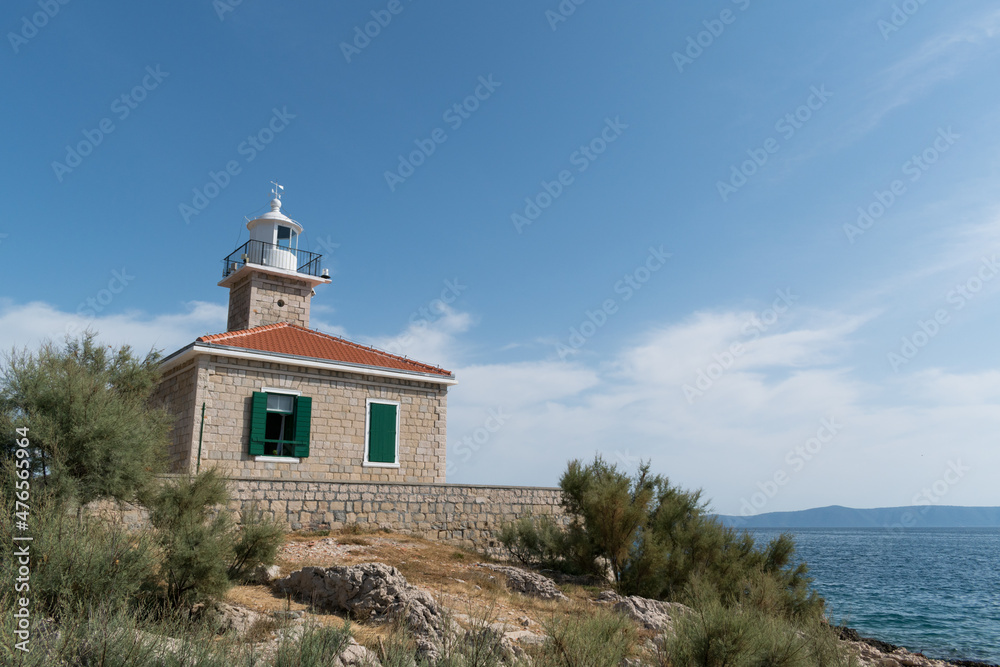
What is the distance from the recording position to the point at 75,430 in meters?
7.08

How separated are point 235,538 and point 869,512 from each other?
18853cm

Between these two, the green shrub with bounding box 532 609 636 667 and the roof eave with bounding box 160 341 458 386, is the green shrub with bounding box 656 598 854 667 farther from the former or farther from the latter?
the roof eave with bounding box 160 341 458 386

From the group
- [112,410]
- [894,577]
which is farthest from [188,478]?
[894,577]

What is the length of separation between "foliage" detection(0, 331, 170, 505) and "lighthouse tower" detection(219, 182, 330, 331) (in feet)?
31.7

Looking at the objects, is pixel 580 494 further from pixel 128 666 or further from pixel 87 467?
pixel 128 666

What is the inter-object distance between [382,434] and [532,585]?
682 cm

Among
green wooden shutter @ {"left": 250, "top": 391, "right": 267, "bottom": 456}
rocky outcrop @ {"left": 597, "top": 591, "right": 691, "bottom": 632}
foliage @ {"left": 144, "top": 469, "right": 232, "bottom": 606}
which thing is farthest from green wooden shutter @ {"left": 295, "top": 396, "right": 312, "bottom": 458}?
rocky outcrop @ {"left": 597, "top": 591, "right": 691, "bottom": 632}

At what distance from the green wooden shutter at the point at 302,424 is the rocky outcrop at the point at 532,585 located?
248 inches

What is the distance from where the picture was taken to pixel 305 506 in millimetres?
12172

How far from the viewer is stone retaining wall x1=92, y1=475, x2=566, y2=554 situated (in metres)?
11.9

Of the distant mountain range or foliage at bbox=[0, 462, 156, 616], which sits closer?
foliage at bbox=[0, 462, 156, 616]

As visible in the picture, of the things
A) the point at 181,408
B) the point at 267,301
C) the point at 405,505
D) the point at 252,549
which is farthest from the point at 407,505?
the point at 267,301

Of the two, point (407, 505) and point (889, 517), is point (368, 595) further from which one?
point (889, 517)

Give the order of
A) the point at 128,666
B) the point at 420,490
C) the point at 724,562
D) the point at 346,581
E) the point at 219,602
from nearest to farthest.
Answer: the point at 128,666 < the point at 219,602 < the point at 346,581 < the point at 724,562 < the point at 420,490
